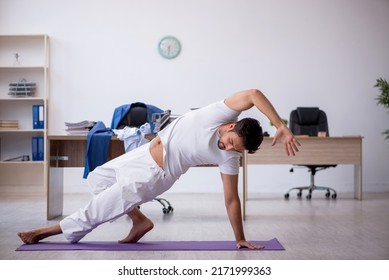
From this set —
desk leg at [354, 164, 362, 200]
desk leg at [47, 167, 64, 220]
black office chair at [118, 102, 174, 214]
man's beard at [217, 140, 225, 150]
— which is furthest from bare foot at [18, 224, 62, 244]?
desk leg at [354, 164, 362, 200]

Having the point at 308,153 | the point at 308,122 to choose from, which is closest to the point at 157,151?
the point at 308,153

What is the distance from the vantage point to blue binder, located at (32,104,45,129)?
301 inches

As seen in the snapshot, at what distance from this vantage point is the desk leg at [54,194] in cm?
494

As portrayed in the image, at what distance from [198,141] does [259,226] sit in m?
1.69

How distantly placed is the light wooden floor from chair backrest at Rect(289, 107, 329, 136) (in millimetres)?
825

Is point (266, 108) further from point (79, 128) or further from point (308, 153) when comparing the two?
point (308, 153)

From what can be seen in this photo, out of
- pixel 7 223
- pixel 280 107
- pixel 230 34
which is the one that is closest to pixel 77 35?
pixel 230 34

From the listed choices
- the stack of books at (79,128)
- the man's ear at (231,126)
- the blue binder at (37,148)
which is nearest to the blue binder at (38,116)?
the blue binder at (37,148)

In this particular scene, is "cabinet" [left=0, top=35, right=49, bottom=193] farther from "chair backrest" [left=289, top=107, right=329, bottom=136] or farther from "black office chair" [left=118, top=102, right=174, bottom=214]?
"chair backrest" [left=289, top=107, right=329, bottom=136]

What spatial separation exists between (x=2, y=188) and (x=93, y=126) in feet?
11.1

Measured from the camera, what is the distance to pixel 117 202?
3.21 meters

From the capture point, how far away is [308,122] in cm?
728

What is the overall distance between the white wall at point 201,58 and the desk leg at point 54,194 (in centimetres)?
285
